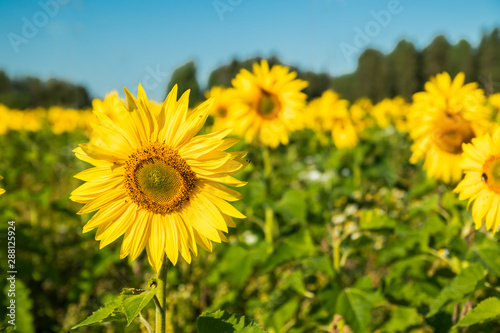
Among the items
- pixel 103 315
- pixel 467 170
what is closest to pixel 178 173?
pixel 103 315

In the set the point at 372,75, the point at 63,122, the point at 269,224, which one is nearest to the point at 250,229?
the point at 269,224

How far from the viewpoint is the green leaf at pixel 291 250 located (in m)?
2.82

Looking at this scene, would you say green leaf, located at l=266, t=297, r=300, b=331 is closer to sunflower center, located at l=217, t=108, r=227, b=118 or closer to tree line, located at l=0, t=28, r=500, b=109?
sunflower center, located at l=217, t=108, r=227, b=118

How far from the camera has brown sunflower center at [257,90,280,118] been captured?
419 cm

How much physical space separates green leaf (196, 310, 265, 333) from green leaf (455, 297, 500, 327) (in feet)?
3.31

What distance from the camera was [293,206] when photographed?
10.7ft

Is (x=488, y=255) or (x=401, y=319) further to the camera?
(x=401, y=319)

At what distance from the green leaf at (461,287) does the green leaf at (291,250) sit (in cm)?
91

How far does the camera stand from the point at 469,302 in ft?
8.16

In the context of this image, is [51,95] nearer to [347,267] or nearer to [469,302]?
[347,267]

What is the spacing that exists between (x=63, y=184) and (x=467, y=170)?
26.8 ft

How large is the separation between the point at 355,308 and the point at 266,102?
7.52 ft

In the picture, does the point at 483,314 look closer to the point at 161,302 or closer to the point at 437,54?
the point at 161,302

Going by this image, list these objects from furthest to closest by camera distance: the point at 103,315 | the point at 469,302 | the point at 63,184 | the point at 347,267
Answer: the point at 63,184 < the point at 347,267 < the point at 469,302 < the point at 103,315
